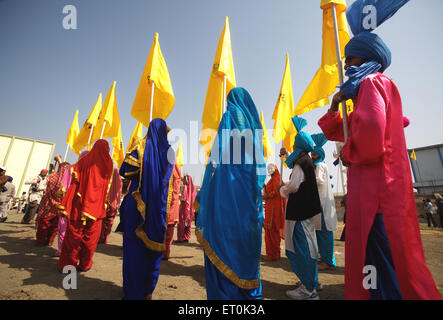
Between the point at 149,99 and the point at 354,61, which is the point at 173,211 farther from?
the point at 354,61

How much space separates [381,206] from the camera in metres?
1.19

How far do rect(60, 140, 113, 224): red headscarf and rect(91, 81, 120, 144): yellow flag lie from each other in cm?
209

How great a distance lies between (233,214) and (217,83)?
374 cm

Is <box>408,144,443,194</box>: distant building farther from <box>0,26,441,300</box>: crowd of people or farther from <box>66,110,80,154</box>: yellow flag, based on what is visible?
<box>66,110,80,154</box>: yellow flag

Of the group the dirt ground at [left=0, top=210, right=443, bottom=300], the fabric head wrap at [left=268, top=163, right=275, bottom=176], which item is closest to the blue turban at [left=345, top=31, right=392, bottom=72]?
the dirt ground at [left=0, top=210, right=443, bottom=300]

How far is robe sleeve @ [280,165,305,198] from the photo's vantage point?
2674 mm

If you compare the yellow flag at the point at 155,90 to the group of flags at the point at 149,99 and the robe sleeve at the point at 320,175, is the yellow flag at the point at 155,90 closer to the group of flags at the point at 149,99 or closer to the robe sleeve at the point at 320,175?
the group of flags at the point at 149,99

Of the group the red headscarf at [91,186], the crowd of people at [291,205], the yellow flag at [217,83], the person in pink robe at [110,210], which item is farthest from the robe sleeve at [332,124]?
the person in pink robe at [110,210]

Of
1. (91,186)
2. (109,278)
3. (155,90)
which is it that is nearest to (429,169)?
(155,90)

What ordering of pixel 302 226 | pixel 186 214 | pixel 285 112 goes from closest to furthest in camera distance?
pixel 302 226 < pixel 285 112 < pixel 186 214

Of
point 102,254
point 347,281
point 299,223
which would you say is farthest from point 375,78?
point 102,254

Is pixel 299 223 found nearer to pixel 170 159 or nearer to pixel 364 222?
pixel 364 222

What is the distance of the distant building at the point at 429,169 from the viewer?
74.4ft

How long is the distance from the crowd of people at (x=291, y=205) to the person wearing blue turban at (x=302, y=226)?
13mm
